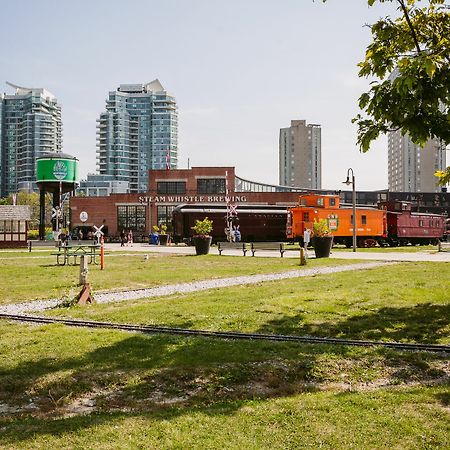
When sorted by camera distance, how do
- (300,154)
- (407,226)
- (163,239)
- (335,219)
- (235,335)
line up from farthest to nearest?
1. (300,154)
2. (163,239)
3. (407,226)
4. (335,219)
5. (235,335)

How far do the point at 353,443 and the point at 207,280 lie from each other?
517 inches

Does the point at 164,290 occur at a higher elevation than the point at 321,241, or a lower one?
lower

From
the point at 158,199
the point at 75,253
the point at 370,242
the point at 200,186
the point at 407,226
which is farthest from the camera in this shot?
the point at 200,186

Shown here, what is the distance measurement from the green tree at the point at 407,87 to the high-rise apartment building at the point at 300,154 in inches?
7184

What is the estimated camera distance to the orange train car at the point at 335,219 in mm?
41750

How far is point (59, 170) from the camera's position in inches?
2420

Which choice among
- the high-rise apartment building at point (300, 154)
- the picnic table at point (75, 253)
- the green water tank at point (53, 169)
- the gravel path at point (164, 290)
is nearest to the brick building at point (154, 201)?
the green water tank at point (53, 169)

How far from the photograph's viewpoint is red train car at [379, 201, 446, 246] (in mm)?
49656

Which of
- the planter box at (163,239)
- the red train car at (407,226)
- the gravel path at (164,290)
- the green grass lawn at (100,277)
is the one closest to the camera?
the gravel path at (164,290)

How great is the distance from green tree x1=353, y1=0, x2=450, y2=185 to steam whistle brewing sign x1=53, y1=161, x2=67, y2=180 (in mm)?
56620

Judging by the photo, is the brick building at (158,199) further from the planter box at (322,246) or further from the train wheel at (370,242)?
the planter box at (322,246)

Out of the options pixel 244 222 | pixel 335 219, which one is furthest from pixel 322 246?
pixel 244 222

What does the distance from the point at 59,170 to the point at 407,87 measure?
5856cm

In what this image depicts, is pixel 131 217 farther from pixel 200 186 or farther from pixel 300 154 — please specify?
pixel 300 154
